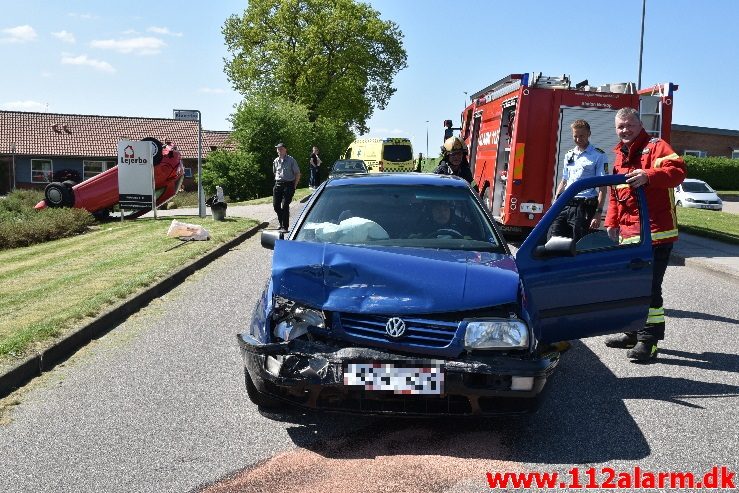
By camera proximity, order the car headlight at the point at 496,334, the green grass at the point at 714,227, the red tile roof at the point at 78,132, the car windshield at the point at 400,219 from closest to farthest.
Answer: the car headlight at the point at 496,334 → the car windshield at the point at 400,219 → the green grass at the point at 714,227 → the red tile roof at the point at 78,132

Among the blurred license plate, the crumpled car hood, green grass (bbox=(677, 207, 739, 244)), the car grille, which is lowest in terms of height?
green grass (bbox=(677, 207, 739, 244))

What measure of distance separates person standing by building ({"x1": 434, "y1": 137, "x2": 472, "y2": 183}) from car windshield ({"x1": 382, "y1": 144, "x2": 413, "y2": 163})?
29.8 meters

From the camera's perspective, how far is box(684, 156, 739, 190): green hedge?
5659 cm

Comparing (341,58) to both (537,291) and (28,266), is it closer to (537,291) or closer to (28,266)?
(28,266)

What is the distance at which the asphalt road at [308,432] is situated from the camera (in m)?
4.07

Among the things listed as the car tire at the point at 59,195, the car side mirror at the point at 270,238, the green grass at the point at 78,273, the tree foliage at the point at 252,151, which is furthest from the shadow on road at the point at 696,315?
Answer: the tree foliage at the point at 252,151

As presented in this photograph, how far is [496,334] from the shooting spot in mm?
4453

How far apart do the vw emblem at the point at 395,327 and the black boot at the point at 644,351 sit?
301 cm

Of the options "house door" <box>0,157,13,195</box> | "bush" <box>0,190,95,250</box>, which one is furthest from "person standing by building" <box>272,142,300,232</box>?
"house door" <box>0,157,13,195</box>

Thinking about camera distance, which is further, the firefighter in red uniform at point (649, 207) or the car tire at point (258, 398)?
the firefighter in red uniform at point (649, 207)

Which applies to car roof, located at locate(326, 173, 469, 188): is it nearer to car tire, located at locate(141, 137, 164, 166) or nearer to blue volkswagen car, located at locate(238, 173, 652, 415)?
blue volkswagen car, located at locate(238, 173, 652, 415)

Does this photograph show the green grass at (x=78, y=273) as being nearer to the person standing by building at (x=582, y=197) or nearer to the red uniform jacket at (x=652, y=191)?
the person standing by building at (x=582, y=197)

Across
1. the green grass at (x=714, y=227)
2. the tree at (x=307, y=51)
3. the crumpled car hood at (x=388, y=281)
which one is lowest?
the green grass at (x=714, y=227)

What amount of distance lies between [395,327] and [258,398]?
3.83 feet
